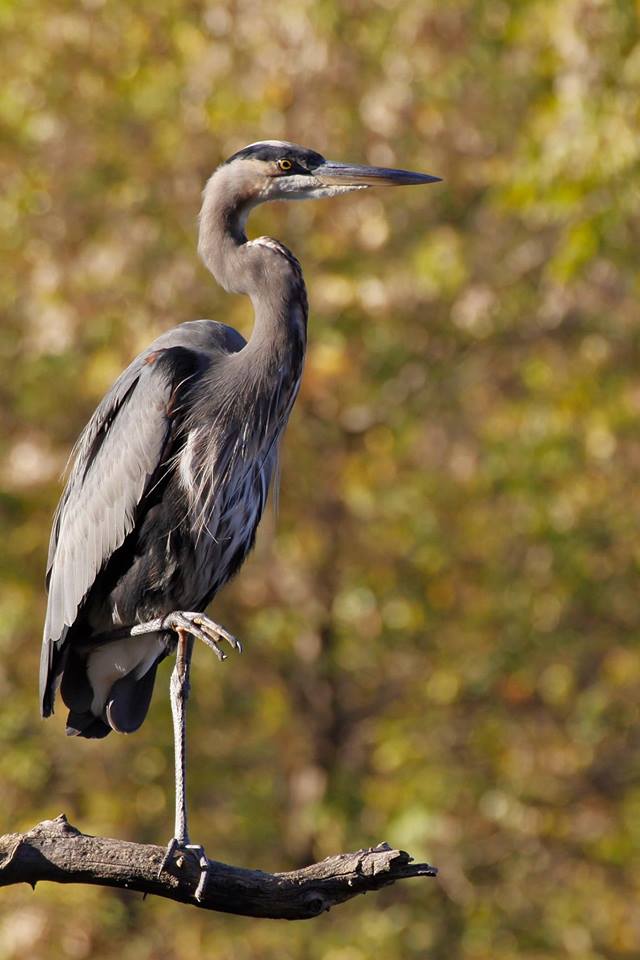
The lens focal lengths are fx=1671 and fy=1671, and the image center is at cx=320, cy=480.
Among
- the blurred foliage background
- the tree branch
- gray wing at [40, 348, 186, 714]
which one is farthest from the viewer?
the blurred foliage background

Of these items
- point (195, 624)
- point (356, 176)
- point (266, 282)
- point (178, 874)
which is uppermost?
point (356, 176)

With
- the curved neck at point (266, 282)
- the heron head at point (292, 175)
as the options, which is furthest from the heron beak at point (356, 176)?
the curved neck at point (266, 282)

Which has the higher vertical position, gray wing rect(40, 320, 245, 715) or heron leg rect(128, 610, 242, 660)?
gray wing rect(40, 320, 245, 715)

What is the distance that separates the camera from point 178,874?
390 centimetres

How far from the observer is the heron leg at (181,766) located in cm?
389

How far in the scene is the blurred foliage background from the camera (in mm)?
9039

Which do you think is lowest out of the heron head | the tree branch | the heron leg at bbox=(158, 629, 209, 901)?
the tree branch

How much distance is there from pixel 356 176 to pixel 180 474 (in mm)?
1085

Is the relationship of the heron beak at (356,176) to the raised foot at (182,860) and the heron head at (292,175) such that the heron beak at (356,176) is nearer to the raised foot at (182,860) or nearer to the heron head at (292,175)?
the heron head at (292,175)

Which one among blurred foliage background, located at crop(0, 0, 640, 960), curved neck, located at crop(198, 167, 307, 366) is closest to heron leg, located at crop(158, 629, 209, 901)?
curved neck, located at crop(198, 167, 307, 366)

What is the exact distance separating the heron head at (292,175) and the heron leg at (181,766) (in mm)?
1385

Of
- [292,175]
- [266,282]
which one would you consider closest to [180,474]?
[266,282]

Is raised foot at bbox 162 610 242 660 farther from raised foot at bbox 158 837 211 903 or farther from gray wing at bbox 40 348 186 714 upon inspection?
gray wing at bbox 40 348 186 714

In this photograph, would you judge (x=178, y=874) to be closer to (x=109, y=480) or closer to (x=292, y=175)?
(x=109, y=480)
